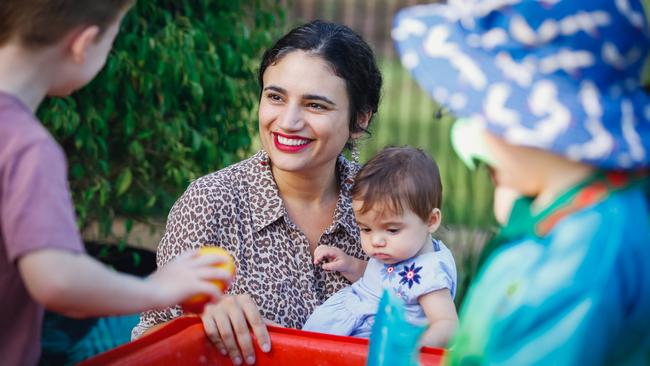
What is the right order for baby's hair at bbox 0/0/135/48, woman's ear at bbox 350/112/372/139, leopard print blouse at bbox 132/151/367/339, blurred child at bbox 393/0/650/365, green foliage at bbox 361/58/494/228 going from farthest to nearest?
green foliage at bbox 361/58/494/228 → woman's ear at bbox 350/112/372/139 → leopard print blouse at bbox 132/151/367/339 → baby's hair at bbox 0/0/135/48 → blurred child at bbox 393/0/650/365

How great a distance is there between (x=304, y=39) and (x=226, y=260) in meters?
1.38

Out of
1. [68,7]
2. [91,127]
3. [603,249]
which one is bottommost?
[91,127]

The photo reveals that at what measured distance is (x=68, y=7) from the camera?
167 centimetres

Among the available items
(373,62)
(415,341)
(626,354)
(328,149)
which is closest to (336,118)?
(328,149)

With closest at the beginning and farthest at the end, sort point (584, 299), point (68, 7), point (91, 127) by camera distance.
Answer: point (584, 299)
point (68, 7)
point (91, 127)

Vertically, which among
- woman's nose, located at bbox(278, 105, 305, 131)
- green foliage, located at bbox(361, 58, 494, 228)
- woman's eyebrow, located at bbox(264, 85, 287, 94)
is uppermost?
woman's eyebrow, located at bbox(264, 85, 287, 94)

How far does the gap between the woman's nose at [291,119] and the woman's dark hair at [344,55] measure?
173 millimetres

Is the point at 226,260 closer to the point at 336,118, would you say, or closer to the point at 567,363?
the point at 567,363

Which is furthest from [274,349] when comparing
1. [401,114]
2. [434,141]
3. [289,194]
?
[401,114]

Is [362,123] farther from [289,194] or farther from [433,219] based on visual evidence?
[433,219]

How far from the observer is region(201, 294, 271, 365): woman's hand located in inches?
99.2

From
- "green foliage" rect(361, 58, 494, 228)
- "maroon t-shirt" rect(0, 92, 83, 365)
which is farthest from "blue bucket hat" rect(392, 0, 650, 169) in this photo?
"maroon t-shirt" rect(0, 92, 83, 365)

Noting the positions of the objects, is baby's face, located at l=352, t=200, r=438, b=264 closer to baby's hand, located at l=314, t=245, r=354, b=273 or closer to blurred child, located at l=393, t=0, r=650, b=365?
baby's hand, located at l=314, t=245, r=354, b=273

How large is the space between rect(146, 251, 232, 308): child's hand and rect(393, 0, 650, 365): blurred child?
16.7 inches
